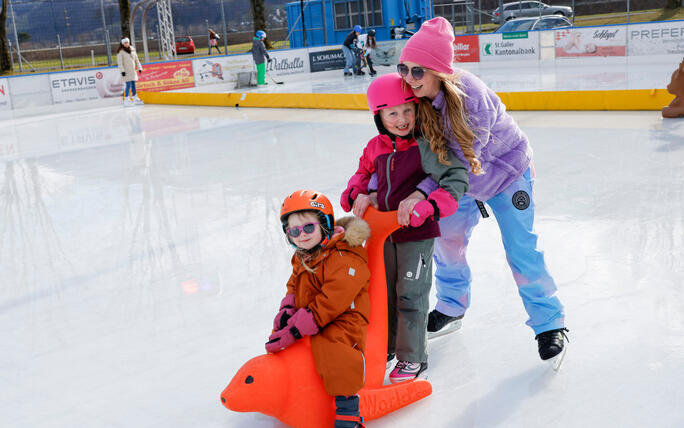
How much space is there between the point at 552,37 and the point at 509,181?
1714 centimetres

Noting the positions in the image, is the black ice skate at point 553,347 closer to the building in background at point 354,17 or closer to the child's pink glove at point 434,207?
the child's pink glove at point 434,207

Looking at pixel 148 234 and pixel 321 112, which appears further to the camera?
pixel 321 112

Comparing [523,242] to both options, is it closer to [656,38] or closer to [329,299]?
[329,299]

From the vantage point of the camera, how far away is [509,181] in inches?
98.7

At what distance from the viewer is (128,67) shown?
1530cm

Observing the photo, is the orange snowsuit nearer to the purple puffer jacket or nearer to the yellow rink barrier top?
the purple puffer jacket

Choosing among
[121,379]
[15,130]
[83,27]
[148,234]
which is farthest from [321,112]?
[83,27]

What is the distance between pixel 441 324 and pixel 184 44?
983 inches

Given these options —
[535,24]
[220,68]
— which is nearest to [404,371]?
[220,68]

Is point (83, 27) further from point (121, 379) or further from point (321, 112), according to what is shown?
point (121, 379)

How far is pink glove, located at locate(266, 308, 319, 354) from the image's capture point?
215cm

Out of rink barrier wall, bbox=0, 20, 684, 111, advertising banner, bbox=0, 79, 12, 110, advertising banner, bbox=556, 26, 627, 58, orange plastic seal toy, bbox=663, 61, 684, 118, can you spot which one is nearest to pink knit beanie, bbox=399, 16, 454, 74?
orange plastic seal toy, bbox=663, 61, 684, 118

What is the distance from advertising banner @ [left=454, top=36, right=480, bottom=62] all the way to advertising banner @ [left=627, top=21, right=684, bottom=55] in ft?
15.9

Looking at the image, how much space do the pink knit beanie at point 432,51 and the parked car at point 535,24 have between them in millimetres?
18004
